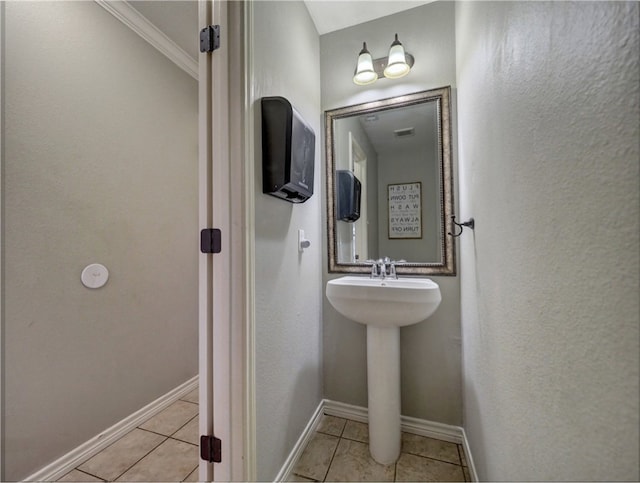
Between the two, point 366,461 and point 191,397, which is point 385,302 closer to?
point 366,461

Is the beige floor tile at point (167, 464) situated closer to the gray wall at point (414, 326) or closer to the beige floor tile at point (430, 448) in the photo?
the gray wall at point (414, 326)

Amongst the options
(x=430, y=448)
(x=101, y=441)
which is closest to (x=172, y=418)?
(x=101, y=441)

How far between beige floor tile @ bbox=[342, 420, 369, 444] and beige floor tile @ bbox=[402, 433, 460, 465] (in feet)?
0.70

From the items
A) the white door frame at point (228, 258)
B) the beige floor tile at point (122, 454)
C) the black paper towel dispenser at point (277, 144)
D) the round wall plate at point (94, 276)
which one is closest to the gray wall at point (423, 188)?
the black paper towel dispenser at point (277, 144)

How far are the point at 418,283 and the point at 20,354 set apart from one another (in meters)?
1.88

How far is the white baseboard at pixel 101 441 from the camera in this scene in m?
1.20

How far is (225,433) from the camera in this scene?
946 mm

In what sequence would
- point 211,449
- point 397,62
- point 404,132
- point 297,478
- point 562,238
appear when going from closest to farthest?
1. point 562,238
2. point 211,449
3. point 297,478
4. point 397,62
5. point 404,132

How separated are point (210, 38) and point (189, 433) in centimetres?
201

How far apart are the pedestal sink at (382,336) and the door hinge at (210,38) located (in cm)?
112

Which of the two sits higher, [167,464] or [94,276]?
[94,276]

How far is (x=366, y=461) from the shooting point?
4.31ft

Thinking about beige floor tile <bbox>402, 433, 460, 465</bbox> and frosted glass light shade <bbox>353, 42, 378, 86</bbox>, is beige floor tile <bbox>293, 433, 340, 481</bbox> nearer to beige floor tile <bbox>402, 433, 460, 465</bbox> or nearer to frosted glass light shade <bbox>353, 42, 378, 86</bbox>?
beige floor tile <bbox>402, 433, 460, 465</bbox>

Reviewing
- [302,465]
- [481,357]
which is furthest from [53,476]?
[481,357]
